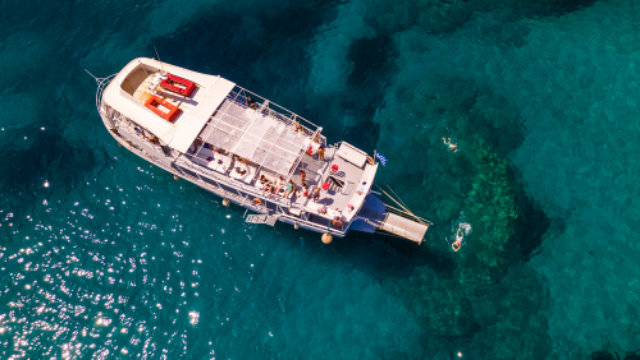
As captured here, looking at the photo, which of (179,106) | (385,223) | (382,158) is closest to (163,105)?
(179,106)

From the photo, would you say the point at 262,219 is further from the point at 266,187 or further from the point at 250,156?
the point at 250,156

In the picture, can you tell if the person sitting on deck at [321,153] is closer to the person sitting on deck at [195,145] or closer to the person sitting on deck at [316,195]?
the person sitting on deck at [316,195]

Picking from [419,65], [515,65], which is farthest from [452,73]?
[515,65]

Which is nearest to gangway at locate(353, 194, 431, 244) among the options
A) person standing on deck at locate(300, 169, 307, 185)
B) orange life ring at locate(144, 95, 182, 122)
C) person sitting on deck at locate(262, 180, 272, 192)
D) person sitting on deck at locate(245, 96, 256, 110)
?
person standing on deck at locate(300, 169, 307, 185)

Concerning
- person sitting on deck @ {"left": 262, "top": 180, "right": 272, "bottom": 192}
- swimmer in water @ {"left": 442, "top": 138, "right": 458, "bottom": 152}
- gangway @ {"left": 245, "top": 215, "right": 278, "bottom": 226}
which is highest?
person sitting on deck @ {"left": 262, "top": 180, "right": 272, "bottom": 192}

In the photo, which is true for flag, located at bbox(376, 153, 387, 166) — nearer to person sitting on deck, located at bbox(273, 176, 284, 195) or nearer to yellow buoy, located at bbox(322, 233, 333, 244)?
yellow buoy, located at bbox(322, 233, 333, 244)

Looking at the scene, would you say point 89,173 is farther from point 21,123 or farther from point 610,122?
point 610,122
